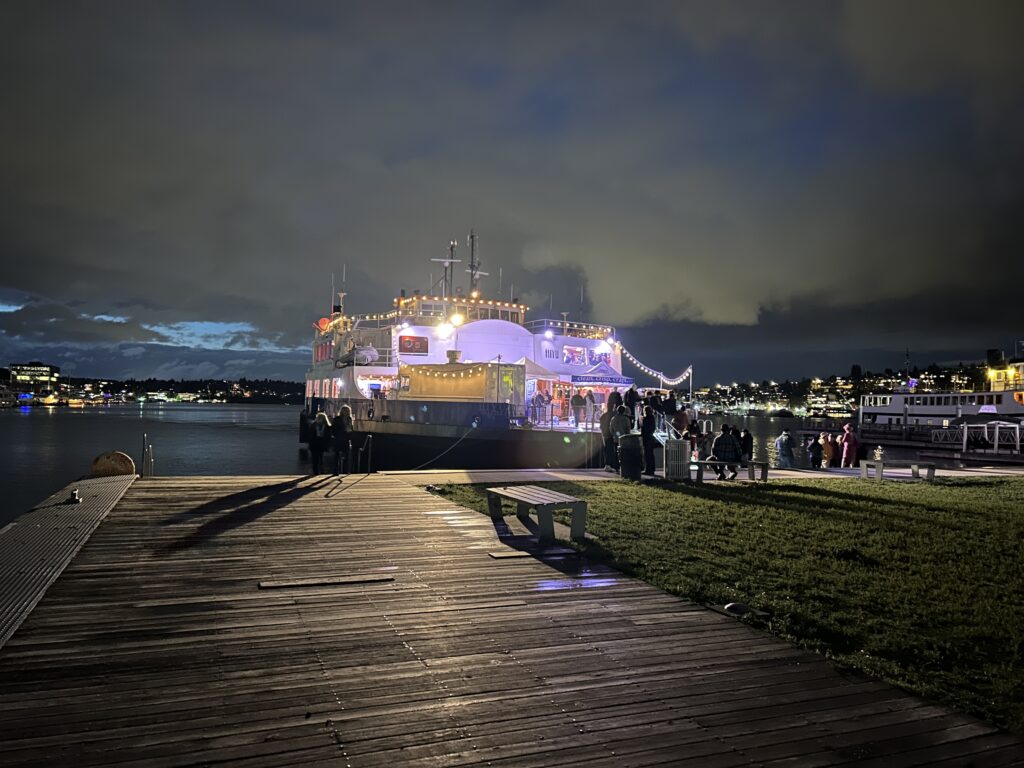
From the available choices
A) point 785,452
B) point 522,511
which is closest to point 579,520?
point 522,511

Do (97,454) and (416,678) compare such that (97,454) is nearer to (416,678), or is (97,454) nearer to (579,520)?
(579,520)

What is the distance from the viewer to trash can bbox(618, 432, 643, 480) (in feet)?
52.4

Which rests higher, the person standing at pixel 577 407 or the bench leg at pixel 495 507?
the person standing at pixel 577 407

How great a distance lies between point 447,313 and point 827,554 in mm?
32264

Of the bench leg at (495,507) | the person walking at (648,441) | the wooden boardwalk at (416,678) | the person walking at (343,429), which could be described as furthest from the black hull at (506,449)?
the wooden boardwalk at (416,678)

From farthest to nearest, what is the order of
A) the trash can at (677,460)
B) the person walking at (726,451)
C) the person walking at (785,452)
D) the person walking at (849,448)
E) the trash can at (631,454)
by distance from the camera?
A: the person walking at (849,448), the person walking at (785,452), the person walking at (726,451), the trash can at (677,460), the trash can at (631,454)

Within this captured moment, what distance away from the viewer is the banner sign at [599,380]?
31891 millimetres

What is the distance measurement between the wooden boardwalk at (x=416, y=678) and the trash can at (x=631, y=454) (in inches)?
335

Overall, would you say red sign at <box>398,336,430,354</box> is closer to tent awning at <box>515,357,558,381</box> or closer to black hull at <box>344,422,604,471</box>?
tent awning at <box>515,357,558,381</box>

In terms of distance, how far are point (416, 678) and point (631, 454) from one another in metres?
11.9

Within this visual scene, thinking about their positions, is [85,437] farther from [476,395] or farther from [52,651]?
[52,651]

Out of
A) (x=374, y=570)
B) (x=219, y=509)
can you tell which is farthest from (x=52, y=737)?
(x=219, y=509)

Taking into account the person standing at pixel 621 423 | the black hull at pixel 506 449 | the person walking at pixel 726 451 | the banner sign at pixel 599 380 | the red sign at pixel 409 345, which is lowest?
the black hull at pixel 506 449

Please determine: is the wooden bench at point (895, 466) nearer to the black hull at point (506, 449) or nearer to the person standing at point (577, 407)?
the black hull at point (506, 449)
